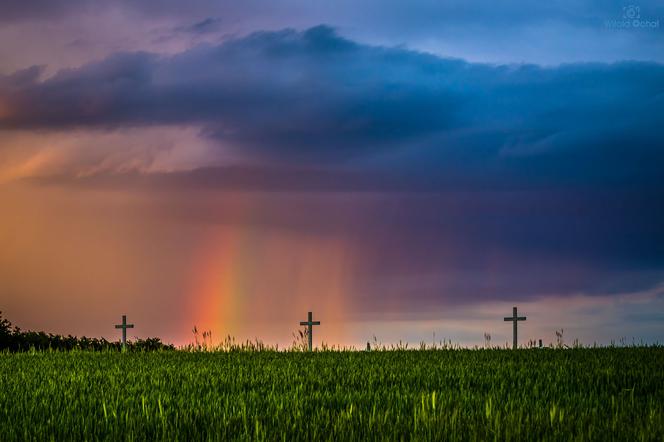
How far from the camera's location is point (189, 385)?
15.9 m

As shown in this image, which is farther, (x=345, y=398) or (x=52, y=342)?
(x=52, y=342)

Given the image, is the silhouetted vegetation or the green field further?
the silhouetted vegetation

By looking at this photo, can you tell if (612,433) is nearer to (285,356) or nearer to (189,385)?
(189,385)

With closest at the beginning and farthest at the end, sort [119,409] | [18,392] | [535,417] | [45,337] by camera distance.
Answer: [535,417] < [119,409] < [18,392] < [45,337]

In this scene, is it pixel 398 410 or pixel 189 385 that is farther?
pixel 189 385

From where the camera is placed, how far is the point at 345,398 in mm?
13656

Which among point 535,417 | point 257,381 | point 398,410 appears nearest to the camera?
point 535,417

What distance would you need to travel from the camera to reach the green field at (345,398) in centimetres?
1070

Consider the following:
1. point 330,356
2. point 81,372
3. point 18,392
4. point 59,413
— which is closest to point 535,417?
point 59,413

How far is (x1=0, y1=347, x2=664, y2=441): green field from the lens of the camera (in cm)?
1070

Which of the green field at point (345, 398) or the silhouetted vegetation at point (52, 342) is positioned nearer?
the green field at point (345, 398)

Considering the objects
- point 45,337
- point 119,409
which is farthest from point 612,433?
point 45,337

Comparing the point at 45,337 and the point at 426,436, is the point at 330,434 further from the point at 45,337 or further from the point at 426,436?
the point at 45,337

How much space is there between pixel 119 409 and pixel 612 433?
284 inches
